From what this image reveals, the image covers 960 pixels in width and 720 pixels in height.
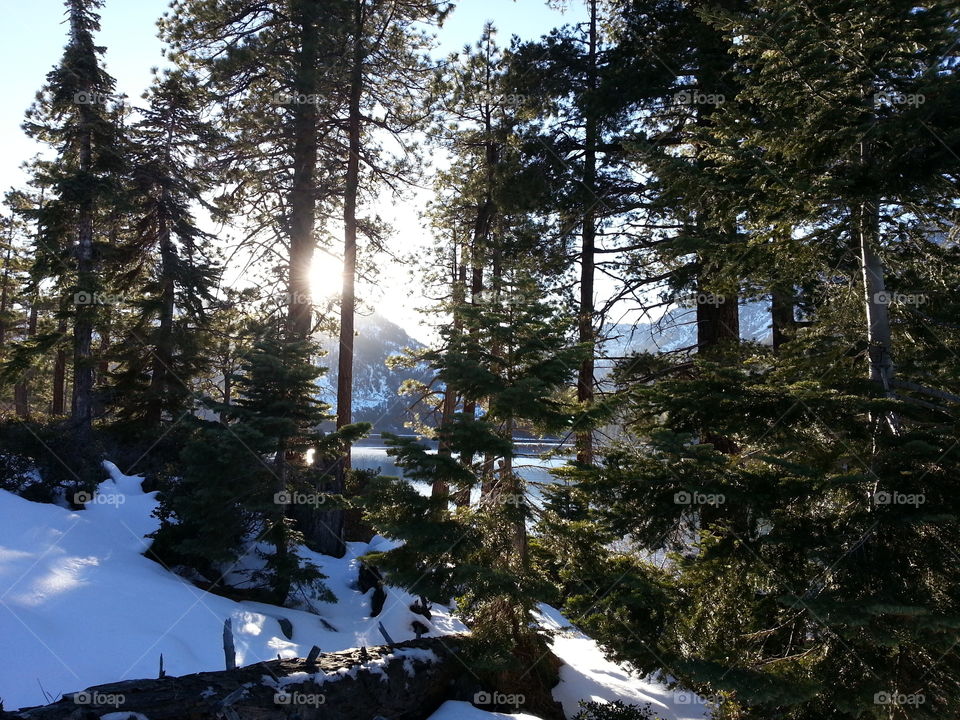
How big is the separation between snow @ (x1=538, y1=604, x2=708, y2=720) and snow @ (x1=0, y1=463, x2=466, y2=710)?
2309 millimetres

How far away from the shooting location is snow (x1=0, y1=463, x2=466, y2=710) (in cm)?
538

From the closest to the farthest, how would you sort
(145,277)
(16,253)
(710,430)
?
(710,430) < (145,277) < (16,253)

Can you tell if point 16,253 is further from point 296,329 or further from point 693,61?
point 693,61

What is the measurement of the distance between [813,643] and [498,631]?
3734mm

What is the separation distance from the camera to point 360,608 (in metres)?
10.1

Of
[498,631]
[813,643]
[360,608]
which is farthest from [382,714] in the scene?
[813,643]
